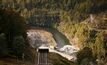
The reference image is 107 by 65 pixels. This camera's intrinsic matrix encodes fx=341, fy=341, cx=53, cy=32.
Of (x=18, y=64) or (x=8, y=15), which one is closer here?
(x=18, y=64)

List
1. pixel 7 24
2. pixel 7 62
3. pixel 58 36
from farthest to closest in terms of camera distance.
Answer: pixel 58 36 → pixel 7 24 → pixel 7 62

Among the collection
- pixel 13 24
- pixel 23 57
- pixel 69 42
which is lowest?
pixel 69 42

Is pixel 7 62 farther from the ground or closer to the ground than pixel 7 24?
closer to the ground

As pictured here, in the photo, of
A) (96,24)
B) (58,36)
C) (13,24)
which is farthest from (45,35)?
(13,24)

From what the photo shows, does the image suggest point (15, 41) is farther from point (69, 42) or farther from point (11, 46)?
point (69, 42)

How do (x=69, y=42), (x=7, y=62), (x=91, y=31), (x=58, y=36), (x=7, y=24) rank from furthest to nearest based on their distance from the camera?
(x=58, y=36)
(x=69, y=42)
(x=91, y=31)
(x=7, y=24)
(x=7, y=62)

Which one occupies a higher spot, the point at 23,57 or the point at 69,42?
the point at 23,57

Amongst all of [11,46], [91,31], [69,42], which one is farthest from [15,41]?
[69,42]

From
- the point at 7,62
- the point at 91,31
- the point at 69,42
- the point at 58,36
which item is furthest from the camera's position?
the point at 58,36

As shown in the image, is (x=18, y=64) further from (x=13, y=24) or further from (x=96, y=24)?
(x=96, y=24)
